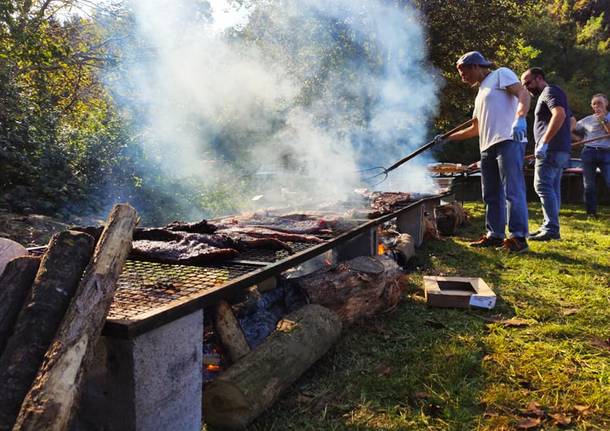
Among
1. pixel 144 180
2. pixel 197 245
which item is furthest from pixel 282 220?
pixel 144 180

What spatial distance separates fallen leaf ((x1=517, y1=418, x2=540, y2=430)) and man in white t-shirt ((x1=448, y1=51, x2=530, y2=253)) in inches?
164

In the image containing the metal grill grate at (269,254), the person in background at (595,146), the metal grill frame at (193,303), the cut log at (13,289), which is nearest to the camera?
the metal grill frame at (193,303)

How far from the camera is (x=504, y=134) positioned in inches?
237

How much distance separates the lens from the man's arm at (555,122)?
21.3ft

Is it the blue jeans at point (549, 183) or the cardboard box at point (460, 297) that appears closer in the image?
the cardboard box at point (460, 297)

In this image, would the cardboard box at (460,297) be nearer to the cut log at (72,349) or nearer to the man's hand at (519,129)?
the man's hand at (519,129)

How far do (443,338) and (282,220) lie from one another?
1913 millimetres

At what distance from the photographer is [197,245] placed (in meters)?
3.06

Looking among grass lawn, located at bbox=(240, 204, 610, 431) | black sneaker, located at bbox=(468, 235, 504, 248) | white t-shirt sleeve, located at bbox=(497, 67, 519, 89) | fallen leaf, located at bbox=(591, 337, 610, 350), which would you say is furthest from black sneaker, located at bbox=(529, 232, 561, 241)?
fallen leaf, located at bbox=(591, 337, 610, 350)

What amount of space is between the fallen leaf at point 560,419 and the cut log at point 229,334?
163 centimetres

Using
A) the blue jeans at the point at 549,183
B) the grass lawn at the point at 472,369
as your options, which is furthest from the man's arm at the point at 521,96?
the grass lawn at the point at 472,369

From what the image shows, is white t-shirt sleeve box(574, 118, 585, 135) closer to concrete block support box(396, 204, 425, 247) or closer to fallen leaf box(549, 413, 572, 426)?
concrete block support box(396, 204, 425, 247)

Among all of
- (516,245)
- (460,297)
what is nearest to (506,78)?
(516,245)

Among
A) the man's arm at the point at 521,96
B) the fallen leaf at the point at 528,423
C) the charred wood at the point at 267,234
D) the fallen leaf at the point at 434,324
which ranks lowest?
the fallen leaf at the point at 528,423
